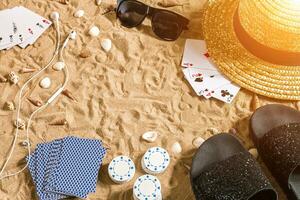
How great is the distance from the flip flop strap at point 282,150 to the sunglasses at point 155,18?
1.53ft

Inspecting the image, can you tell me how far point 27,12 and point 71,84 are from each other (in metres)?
0.34

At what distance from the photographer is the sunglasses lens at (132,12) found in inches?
58.4

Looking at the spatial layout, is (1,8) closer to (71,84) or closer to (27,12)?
(27,12)

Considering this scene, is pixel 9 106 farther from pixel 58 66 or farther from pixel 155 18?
pixel 155 18

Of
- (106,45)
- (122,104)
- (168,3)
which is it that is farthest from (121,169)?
(168,3)

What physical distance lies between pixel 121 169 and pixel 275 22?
589mm

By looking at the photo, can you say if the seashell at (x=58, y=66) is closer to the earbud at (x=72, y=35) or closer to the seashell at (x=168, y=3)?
the earbud at (x=72, y=35)

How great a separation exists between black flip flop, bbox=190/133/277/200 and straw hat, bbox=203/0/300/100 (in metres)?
0.23

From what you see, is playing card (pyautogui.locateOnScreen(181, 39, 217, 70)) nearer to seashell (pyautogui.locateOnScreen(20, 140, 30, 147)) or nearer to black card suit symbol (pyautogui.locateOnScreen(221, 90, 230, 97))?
black card suit symbol (pyautogui.locateOnScreen(221, 90, 230, 97))

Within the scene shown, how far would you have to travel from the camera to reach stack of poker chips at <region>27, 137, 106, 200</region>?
1153 millimetres

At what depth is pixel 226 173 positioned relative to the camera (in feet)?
3.68

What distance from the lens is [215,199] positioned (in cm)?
108

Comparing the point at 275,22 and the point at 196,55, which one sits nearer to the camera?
the point at 275,22

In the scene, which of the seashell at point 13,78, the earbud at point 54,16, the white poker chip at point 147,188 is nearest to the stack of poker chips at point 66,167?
the white poker chip at point 147,188
